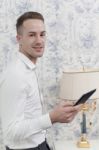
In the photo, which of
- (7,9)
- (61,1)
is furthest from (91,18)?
(7,9)

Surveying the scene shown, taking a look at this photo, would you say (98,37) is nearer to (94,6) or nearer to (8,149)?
(94,6)

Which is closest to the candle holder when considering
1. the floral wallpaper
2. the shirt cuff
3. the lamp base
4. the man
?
the lamp base

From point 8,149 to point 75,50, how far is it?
885 millimetres

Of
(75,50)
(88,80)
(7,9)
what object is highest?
(7,9)

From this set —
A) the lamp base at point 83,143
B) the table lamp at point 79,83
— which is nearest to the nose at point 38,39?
the table lamp at point 79,83

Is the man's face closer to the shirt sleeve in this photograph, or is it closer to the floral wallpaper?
the shirt sleeve

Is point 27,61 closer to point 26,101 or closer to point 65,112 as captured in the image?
point 26,101

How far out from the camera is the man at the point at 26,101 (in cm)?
129

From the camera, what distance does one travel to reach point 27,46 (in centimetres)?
156

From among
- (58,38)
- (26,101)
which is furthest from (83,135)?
(26,101)

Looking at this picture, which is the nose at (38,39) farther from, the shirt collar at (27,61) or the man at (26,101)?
the shirt collar at (27,61)

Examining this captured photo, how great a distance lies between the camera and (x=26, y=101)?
55.6 inches

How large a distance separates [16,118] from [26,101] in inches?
5.0

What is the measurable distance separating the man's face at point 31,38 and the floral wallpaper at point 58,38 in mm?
552
